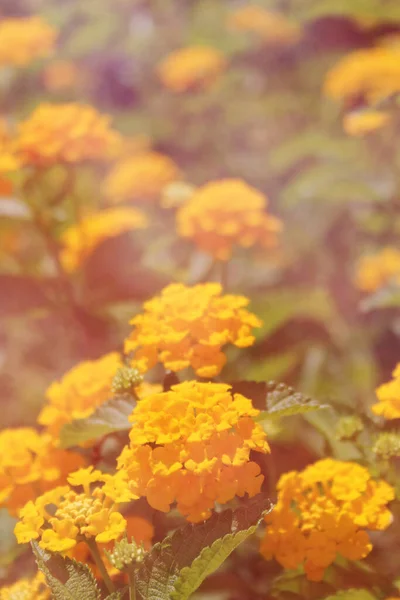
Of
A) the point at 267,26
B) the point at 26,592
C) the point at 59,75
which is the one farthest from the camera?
the point at 59,75

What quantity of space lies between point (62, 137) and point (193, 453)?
1.04m

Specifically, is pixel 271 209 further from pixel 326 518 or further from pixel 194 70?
pixel 326 518

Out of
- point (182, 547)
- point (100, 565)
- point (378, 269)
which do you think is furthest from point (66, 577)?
point (378, 269)

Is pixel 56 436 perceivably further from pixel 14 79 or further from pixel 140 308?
pixel 14 79

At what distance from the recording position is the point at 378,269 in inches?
88.7

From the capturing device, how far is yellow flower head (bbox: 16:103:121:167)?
166 cm

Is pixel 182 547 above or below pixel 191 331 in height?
below

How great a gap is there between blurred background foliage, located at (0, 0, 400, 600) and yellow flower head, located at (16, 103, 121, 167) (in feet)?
0.57

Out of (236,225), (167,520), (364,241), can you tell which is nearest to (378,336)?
(364,241)

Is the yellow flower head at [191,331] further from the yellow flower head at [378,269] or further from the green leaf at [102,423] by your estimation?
the yellow flower head at [378,269]

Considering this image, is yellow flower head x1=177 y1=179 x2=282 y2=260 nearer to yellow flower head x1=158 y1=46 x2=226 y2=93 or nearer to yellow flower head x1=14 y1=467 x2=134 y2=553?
yellow flower head x1=14 y1=467 x2=134 y2=553

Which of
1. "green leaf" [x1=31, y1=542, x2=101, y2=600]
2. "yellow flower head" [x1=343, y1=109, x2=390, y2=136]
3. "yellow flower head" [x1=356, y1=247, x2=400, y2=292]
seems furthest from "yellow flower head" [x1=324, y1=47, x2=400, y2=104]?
"green leaf" [x1=31, y1=542, x2=101, y2=600]

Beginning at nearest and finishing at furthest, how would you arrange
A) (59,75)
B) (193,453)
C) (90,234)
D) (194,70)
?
(193,453) < (90,234) < (194,70) < (59,75)

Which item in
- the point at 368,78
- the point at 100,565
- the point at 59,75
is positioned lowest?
the point at 59,75
